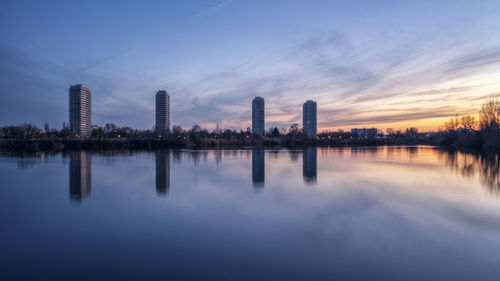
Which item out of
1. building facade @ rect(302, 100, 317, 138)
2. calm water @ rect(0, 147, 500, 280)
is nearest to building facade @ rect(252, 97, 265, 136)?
building facade @ rect(302, 100, 317, 138)

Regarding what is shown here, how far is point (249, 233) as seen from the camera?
6.55 metres

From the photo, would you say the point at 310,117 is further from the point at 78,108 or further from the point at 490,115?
the point at 78,108

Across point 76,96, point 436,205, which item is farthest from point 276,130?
point 436,205

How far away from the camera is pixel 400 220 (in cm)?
763

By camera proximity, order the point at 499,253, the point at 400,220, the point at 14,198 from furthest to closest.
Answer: the point at 14,198 → the point at 400,220 → the point at 499,253

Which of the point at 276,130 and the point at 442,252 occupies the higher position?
the point at 276,130

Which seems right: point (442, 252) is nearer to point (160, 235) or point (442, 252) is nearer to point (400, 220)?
point (400, 220)

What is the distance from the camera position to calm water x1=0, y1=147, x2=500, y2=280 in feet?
15.6

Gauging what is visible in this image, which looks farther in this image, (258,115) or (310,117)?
(310,117)

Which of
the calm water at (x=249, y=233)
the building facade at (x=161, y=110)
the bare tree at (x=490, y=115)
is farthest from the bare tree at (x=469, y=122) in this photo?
the building facade at (x=161, y=110)

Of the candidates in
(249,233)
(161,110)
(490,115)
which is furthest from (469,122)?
(161,110)

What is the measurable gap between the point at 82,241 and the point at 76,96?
494ft

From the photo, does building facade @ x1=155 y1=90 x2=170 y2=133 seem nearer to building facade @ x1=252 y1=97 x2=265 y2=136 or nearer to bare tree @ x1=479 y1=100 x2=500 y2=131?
building facade @ x1=252 y1=97 x2=265 y2=136

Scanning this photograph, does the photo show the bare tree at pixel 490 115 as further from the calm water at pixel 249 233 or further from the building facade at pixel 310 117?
the building facade at pixel 310 117
